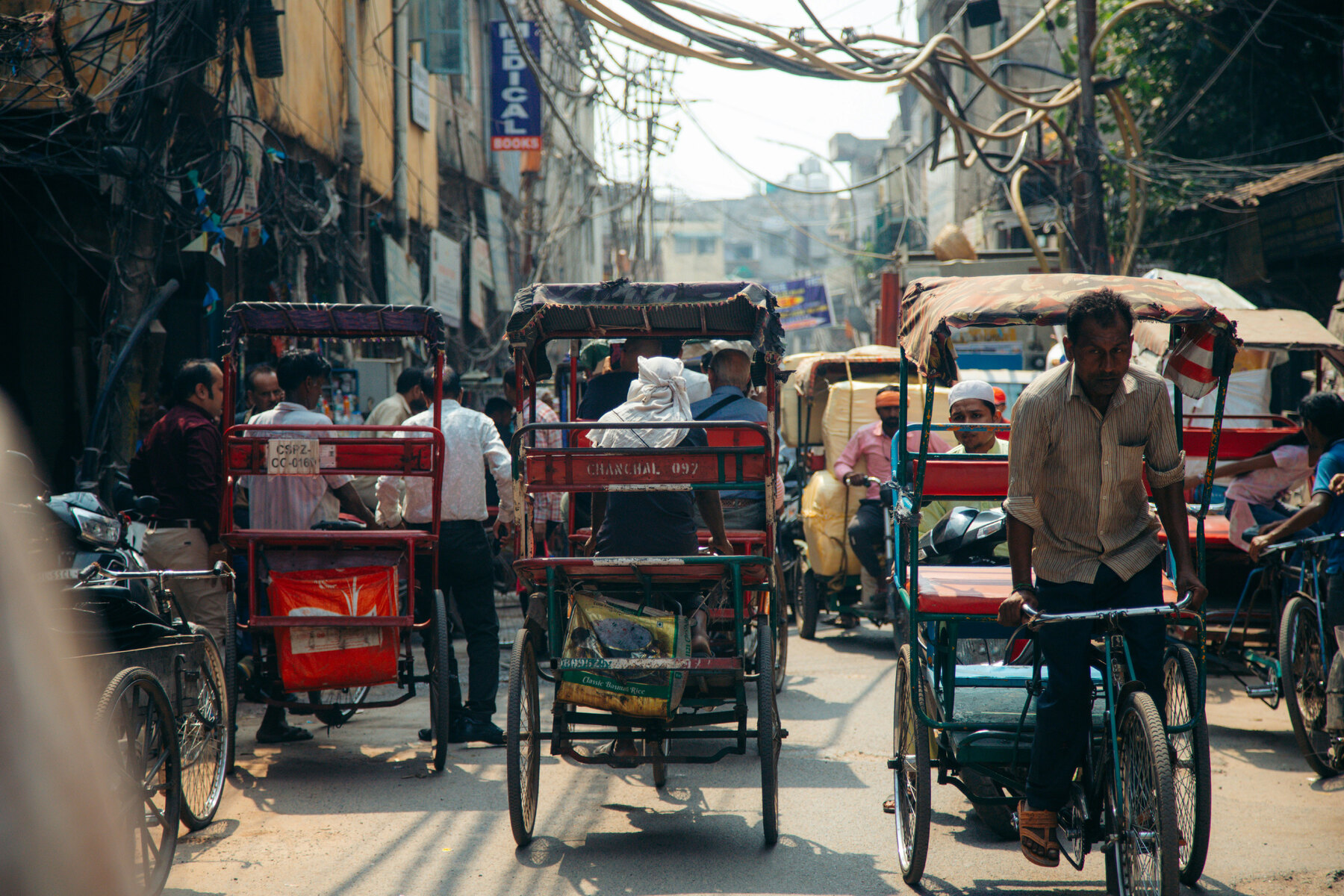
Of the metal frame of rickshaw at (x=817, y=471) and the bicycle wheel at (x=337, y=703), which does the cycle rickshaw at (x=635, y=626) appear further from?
the metal frame of rickshaw at (x=817, y=471)

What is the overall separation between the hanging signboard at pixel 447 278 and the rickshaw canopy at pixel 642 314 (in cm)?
949

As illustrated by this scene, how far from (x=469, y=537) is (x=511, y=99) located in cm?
1229

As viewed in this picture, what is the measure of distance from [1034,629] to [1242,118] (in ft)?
42.8

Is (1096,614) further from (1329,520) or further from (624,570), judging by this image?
(1329,520)

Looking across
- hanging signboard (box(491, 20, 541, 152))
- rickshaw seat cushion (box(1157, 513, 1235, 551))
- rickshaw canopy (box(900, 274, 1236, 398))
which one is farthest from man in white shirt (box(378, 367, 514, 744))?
hanging signboard (box(491, 20, 541, 152))

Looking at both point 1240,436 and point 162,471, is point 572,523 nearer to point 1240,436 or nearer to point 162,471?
point 162,471

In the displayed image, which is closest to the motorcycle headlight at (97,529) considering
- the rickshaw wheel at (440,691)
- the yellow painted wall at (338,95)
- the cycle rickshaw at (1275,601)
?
the rickshaw wheel at (440,691)

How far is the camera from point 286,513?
20.5ft

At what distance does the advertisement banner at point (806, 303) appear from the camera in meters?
35.9

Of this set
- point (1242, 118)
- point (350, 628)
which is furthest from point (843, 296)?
point (350, 628)

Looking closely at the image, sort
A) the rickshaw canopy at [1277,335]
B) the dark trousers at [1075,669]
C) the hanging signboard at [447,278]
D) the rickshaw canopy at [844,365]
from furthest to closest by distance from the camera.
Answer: the hanging signboard at [447,278], the rickshaw canopy at [844,365], the rickshaw canopy at [1277,335], the dark trousers at [1075,669]

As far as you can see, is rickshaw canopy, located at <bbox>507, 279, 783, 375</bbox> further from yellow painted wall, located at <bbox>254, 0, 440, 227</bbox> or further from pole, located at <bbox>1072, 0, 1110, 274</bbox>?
pole, located at <bbox>1072, 0, 1110, 274</bbox>

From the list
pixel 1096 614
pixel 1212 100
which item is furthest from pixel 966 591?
pixel 1212 100

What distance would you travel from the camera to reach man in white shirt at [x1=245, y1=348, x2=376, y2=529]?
6227mm
